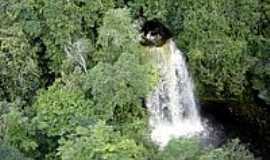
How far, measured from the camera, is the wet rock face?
19.4m

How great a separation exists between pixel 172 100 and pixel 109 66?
4.07 m

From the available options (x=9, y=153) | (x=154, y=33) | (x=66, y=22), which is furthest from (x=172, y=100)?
(x=9, y=153)

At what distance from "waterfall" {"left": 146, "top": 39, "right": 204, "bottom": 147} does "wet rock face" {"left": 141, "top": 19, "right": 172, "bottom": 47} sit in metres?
0.18

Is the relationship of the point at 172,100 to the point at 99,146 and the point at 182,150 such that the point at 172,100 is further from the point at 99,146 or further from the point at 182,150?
the point at 99,146

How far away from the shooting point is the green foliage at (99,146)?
15164 mm

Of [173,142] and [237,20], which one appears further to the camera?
[237,20]

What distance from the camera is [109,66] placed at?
1645 centimetres

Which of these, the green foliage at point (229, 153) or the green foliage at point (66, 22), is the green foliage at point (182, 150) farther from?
the green foliage at point (66, 22)

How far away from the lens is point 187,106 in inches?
789

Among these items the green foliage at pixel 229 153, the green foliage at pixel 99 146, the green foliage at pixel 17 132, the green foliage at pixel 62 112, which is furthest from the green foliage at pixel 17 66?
the green foliage at pixel 229 153

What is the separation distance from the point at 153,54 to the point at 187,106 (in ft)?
7.24

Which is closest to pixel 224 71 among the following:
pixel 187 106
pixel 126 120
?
pixel 187 106

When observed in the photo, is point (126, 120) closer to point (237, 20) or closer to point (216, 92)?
point (216, 92)

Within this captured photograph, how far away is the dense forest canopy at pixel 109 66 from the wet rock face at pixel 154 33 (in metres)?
Answer: 0.40
